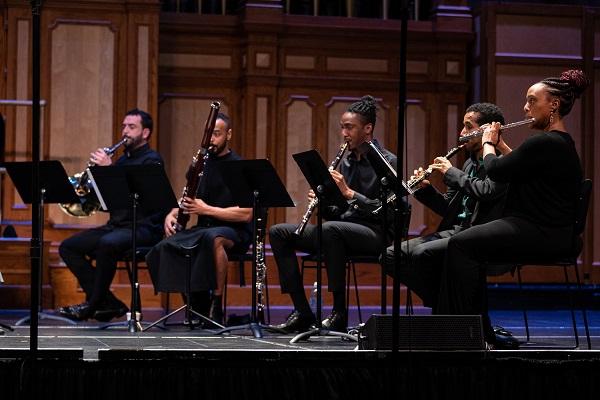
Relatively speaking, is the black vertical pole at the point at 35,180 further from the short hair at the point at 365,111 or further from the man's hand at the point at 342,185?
the short hair at the point at 365,111

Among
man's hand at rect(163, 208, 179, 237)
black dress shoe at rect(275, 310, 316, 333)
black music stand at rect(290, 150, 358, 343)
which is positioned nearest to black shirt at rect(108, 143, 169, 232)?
man's hand at rect(163, 208, 179, 237)

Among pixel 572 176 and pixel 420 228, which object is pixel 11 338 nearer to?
pixel 572 176

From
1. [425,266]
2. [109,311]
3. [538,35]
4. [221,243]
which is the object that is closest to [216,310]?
[221,243]

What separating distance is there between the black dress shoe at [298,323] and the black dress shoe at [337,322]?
160 millimetres

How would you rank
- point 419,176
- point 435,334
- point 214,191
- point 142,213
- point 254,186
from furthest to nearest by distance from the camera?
1. point 142,213
2. point 214,191
3. point 254,186
4. point 419,176
5. point 435,334

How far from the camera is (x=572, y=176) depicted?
4.87m

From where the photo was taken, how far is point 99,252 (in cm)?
673

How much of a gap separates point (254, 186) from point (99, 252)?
144 cm

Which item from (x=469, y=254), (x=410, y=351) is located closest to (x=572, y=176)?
(x=469, y=254)
